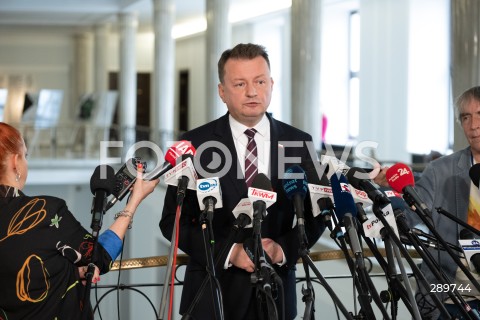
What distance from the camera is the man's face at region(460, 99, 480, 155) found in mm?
2641

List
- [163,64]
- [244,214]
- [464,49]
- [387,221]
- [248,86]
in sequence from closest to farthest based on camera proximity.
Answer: [387,221], [244,214], [248,86], [464,49], [163,64]

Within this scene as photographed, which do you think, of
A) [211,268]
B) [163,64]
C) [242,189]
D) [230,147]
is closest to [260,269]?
[211,268]

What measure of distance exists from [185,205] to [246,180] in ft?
0.72

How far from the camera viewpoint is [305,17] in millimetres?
10977

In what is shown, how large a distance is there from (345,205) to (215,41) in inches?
499

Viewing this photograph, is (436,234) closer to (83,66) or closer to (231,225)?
(231,225)

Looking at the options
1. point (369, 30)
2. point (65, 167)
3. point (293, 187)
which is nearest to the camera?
point (293, 187)

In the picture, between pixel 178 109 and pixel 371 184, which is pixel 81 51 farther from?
pixel 371 184

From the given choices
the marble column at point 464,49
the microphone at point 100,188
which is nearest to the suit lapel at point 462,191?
the microphone at point 100,188

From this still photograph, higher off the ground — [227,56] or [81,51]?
[81,51]

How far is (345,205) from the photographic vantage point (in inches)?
85.9

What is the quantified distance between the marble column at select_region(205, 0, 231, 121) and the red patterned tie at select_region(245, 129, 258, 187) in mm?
11730

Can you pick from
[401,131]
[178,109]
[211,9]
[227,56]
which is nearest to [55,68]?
[178,109]

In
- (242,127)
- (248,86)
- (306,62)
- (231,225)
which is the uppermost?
(306,62)
